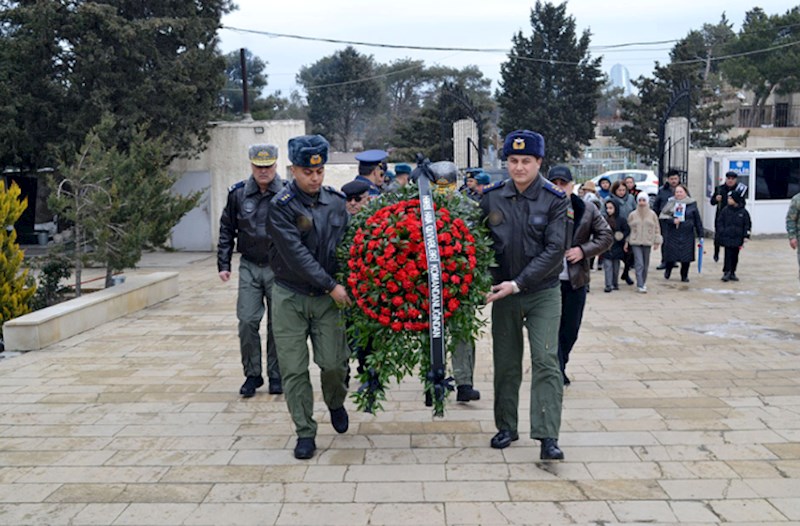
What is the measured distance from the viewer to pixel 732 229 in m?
13.5

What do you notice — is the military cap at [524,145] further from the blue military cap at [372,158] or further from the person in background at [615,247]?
the person in background at [615,247]

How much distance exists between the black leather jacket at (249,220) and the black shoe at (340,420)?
60.8 inches

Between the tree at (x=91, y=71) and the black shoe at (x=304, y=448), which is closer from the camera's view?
the black shoe at (x=304, y=448)

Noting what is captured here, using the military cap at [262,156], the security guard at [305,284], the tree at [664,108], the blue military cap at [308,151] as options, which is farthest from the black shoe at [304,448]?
the tree at [664,108]

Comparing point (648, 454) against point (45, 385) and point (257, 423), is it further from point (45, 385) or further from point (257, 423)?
point (45, 385)

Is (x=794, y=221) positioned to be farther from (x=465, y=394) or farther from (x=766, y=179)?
(x=766, y=179)

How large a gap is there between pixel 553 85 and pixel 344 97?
20.1 metres

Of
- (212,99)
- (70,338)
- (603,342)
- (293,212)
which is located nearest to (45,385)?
(70,338)

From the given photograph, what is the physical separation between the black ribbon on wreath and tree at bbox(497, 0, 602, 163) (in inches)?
1371

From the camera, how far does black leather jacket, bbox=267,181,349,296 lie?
17.9ft

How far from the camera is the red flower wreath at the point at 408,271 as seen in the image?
5.19 metres

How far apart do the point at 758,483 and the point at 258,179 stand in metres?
4.16

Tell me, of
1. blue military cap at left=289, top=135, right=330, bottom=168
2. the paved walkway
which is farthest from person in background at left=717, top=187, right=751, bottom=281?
blue military cap at left=289, top=135, right=330, bottom=168

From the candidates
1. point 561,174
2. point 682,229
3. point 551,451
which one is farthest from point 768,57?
point 551,451
